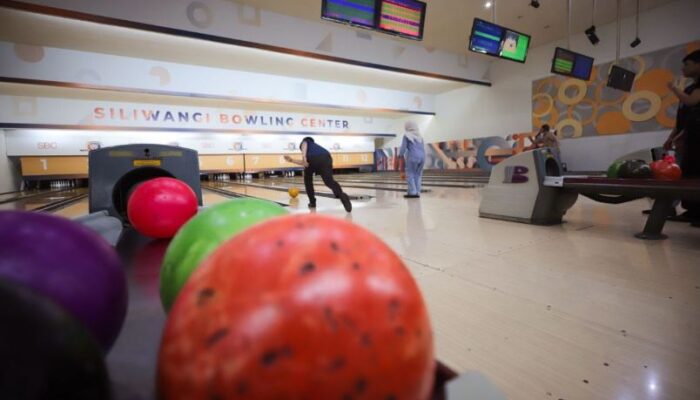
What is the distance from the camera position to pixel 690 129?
251cm

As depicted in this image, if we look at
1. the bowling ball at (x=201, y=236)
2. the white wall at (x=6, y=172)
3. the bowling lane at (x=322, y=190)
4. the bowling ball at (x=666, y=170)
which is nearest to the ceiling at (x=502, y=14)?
the bowling lane at (x=322, y=190)

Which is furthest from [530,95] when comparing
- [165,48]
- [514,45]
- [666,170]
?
[165,48]

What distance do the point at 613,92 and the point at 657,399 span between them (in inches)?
334

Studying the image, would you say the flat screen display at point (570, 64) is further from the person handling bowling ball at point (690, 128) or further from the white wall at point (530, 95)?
the person handling bowling ball at point (690, 128)

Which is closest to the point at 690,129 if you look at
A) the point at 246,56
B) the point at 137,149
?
the point at 137,149

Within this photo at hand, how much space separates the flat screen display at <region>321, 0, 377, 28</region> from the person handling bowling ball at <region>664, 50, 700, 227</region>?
3.12 metres

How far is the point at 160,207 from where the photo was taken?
4.89 feet

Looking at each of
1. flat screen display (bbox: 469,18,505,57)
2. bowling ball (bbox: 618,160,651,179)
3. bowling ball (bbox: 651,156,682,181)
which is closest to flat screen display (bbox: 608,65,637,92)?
flat screen display (bbox: 469,18,505,57)

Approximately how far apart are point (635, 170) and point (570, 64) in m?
4.96

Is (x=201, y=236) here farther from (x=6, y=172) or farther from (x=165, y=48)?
(x=6, y=172)

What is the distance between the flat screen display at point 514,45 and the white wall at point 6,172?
1028 cm

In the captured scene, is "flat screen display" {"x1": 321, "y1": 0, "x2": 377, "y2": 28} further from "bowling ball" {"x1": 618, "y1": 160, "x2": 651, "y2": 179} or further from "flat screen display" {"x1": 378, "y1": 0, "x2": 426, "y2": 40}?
"bowling ball" {"x1": 618, "y1": 160, "x2": 651, "y2": 179}

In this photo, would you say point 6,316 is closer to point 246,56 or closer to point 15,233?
point 15,233

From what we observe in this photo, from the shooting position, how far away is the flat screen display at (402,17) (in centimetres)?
441
